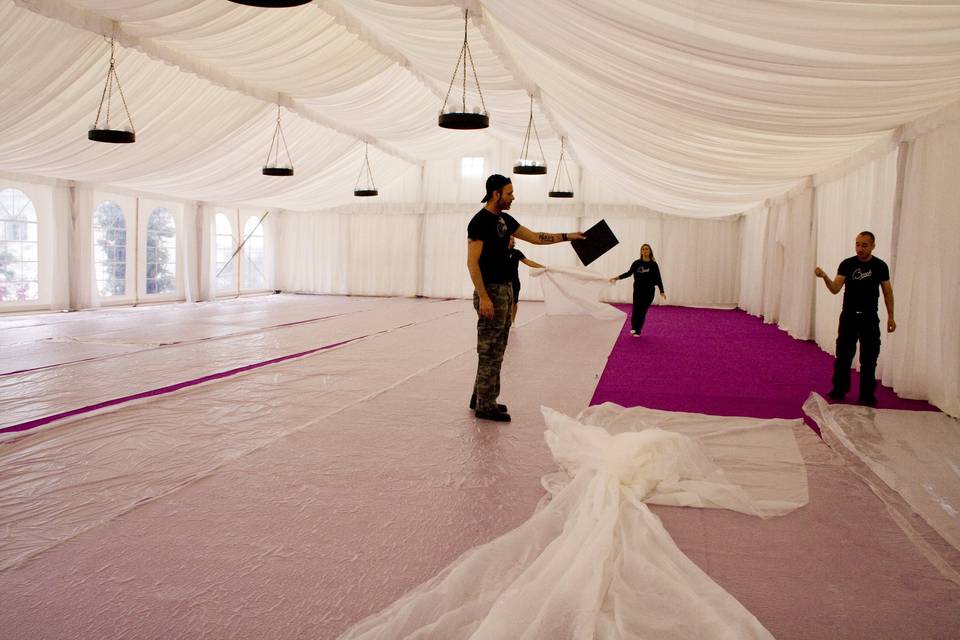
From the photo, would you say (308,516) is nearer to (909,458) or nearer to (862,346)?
(909,458)

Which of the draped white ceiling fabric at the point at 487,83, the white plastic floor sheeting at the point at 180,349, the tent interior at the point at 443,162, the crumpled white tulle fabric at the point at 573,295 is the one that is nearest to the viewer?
the draped white ceiling fabric at the point at 487,83

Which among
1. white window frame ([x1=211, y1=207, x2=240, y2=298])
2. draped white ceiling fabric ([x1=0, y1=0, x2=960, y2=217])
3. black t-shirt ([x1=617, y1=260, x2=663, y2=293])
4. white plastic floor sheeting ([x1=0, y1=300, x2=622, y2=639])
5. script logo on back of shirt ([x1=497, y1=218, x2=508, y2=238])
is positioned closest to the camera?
white plastic floor sheeting ([x1=0, y1=300, x2=622, y2=639])

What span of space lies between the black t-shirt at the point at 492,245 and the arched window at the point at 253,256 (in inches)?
631

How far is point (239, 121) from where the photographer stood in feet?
37.1

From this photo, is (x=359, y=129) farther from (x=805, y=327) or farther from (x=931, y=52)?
(x=931, y=52)

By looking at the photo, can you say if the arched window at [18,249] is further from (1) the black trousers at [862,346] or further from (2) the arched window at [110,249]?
(1) the black trousers at [862,346]

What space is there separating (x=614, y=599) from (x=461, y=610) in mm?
485

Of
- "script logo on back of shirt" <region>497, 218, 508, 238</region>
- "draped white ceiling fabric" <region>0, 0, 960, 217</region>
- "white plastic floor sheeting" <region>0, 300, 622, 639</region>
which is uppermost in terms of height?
"draped white ceiling fabric" <region>0, 0, 960, 217</region>

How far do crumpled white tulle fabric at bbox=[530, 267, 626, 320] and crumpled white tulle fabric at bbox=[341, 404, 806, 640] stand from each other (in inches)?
392

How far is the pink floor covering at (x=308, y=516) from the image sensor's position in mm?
2074

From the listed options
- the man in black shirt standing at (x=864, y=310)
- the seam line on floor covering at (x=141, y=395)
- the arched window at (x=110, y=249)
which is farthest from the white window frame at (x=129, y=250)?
the man in black shirt standing at (x=864, y=310)

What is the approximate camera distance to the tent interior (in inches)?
154

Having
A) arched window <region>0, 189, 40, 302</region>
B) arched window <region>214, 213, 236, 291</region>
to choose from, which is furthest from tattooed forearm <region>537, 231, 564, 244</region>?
arched window <region>214, 213, 236, 291</region>

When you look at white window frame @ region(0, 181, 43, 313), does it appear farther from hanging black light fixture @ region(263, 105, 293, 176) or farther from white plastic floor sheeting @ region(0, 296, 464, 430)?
hanging black light fixture @ region(263, 105, 293, 176)
